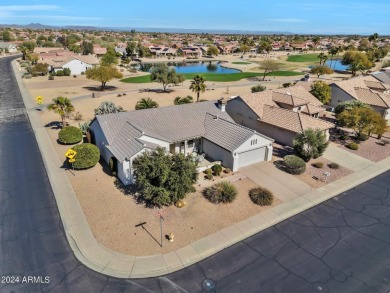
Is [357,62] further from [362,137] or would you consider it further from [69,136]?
[69,136]

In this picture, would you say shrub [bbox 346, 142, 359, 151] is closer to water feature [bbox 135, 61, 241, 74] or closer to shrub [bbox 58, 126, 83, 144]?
shrub [bbox 58, 126, 83, 144]

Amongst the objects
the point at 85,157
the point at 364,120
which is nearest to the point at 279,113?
the point at 364,120

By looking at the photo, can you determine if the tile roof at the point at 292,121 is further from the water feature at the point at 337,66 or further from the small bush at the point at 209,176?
the water feature at the point at 337,66

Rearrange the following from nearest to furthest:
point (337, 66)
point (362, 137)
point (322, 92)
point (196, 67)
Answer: point (362, 137), point (322, 92), point (196, 67), point (337, 66)

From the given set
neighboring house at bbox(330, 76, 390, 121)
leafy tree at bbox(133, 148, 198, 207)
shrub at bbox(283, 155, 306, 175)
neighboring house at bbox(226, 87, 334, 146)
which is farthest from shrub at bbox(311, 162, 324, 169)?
neighboring house at bbox(330, 76, 390, 121)

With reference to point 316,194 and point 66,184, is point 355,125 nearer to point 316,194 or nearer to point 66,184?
point 316,194

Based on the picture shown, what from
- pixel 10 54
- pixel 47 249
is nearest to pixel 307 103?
pixel 47 249

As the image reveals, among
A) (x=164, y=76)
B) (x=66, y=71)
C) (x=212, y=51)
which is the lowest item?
(x=66, y=71)
